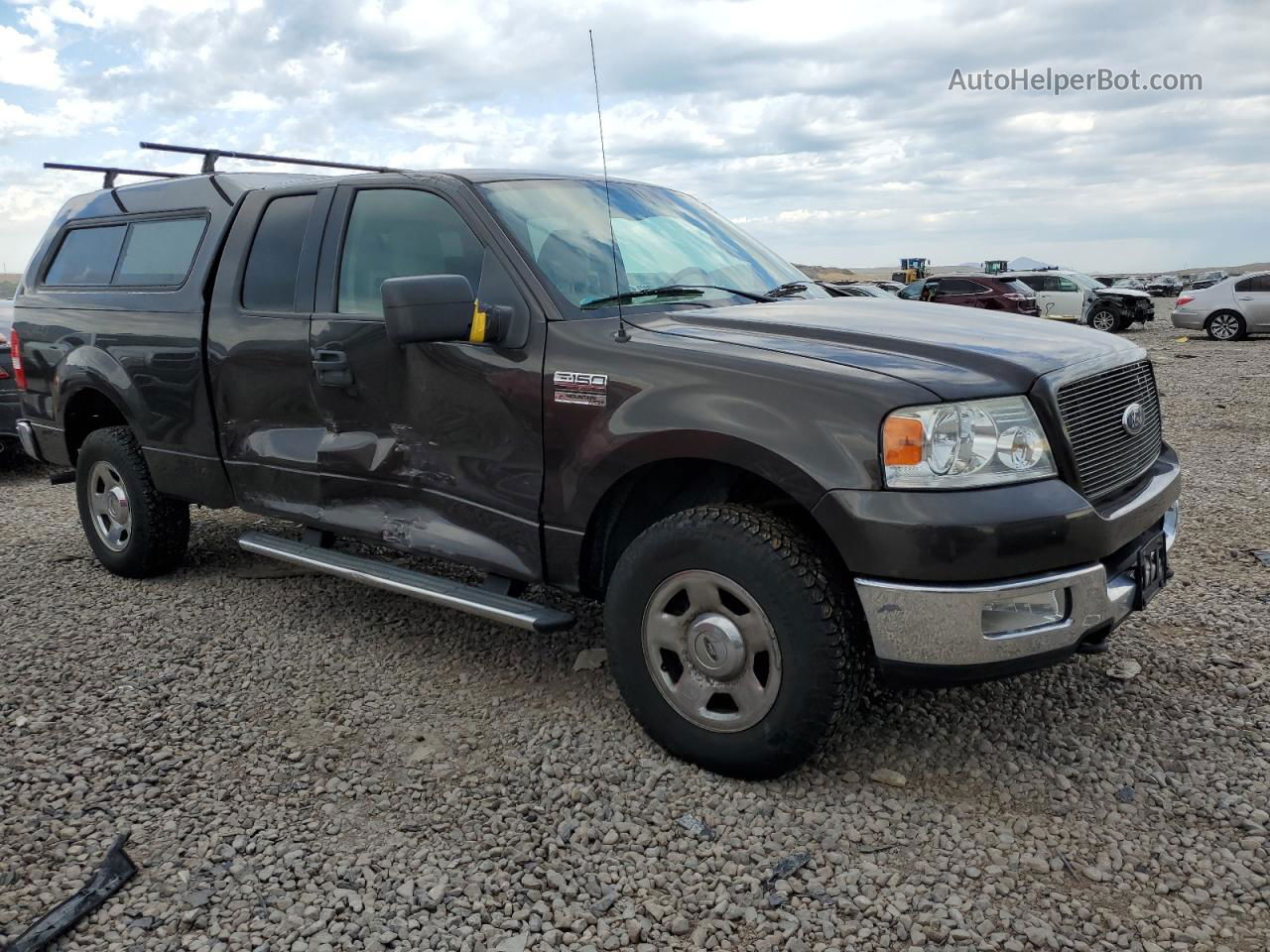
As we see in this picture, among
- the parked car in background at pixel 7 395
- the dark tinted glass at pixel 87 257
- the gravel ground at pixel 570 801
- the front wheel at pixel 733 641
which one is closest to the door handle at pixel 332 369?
the gravel ground at pixel 570 801

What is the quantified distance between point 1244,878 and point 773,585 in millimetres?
1371

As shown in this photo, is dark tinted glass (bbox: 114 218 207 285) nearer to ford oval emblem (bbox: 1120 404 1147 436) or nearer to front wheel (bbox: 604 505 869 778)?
front wheel (bbox: 604 505 869 778)

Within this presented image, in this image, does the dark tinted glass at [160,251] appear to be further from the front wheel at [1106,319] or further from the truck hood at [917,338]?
the front wheel at [1106,319]

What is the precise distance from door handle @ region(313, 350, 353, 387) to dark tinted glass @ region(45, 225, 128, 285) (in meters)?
1.97

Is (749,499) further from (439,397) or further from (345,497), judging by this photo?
(345,497)

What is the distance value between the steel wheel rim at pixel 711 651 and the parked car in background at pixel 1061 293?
2458cm

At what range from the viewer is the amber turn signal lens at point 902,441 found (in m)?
2.75

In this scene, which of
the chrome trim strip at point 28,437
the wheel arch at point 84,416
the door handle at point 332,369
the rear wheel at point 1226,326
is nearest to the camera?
the door handle at point 332,369

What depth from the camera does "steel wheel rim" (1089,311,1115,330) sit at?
81.9 ft

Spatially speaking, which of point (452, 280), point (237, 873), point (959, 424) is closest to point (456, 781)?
point (237, 873)

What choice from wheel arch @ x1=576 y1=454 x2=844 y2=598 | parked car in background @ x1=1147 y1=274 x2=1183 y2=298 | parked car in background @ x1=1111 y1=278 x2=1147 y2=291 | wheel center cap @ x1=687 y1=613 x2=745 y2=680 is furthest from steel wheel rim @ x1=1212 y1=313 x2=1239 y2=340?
parked car in background @ x1=1147 y1=274 x2=1183 y2=298

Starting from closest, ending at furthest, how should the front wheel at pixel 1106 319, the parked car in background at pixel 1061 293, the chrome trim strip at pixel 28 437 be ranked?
the chrome trim strip at pixel 28 437 < the front wheel at pixel 1106 319 < the parked car in background at pixel 1061 293

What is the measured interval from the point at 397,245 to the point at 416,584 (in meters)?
1.28

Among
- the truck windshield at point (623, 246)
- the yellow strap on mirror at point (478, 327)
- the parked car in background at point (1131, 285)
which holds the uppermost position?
the truck windshield at point (623, 246)
